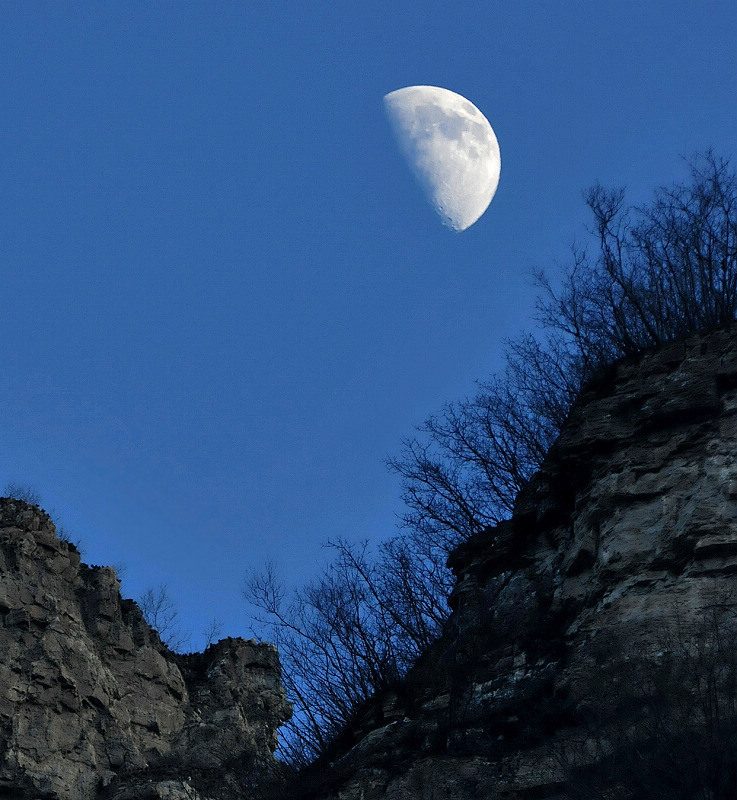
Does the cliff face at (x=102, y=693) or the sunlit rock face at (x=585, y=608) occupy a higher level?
the cliff face at (x=102, y=693)

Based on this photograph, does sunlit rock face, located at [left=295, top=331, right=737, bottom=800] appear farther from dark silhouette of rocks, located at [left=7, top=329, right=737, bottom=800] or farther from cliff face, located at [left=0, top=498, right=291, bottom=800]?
cliff face, located at [left=0, top=498, right=291, bottom=800]

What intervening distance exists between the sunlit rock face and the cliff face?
5.17 m

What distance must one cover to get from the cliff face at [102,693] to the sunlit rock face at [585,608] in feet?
17.0

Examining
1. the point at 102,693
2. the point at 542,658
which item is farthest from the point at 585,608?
the point at 102,693

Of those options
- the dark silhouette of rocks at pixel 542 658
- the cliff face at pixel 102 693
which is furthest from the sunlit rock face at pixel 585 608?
the cliff face at pixel 102 693

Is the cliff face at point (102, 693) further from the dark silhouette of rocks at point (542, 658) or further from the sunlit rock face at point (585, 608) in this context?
the sunlit rock face at point (585, 608)

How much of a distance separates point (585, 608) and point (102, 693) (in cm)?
1163

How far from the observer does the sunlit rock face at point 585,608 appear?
40.1 feet

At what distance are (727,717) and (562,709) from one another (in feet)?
8.92

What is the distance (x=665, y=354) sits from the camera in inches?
677

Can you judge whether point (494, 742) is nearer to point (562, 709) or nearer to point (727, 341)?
point (562, 709)

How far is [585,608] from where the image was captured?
14.3 m

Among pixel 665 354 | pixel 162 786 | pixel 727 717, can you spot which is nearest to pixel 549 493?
pixel 665 354

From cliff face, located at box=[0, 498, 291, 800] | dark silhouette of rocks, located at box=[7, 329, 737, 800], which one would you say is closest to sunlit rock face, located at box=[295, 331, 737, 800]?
dark silhouette of rocks, located at box=[7, 329, 737, 800]
